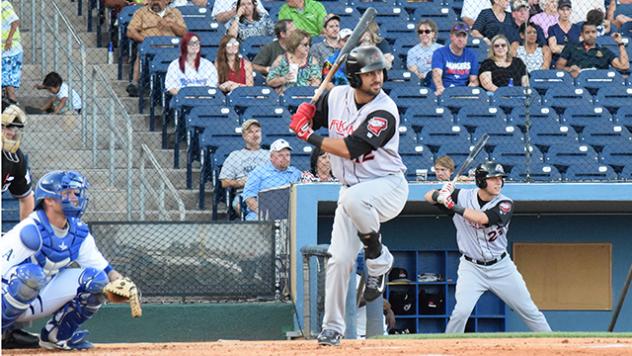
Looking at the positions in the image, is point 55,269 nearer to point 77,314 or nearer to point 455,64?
point 77,314

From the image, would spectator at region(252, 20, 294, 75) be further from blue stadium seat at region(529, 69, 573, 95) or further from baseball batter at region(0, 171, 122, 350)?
baseball batter at region(0, 171, 122, 350)

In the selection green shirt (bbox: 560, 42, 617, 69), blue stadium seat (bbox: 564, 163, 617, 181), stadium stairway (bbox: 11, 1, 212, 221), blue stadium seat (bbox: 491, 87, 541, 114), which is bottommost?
stadium stairway (bbox: 11, 1, 212, 221)

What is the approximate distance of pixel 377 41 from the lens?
14.9m

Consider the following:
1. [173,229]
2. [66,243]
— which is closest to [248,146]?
[173,229]

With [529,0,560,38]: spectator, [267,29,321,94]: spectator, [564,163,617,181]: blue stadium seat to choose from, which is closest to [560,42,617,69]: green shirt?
[529,0,560,38]: spectator

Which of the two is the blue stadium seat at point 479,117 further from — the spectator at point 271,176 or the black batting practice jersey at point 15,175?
the black batting practice jersey at point 15,175

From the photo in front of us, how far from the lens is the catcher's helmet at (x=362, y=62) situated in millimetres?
8117

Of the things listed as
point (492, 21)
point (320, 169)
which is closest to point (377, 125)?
point (320, 169)

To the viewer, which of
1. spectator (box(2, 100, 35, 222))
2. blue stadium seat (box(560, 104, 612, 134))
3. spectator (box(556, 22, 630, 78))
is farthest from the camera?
spectator (box(556, 22, 630, 78))

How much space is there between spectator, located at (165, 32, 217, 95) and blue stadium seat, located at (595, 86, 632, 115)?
4291mm

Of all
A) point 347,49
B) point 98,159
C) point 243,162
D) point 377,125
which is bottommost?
point 98,159

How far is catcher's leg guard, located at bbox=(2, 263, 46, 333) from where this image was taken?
7.67m

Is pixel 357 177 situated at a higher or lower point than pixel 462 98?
higher

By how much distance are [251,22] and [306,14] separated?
0.63 metres
